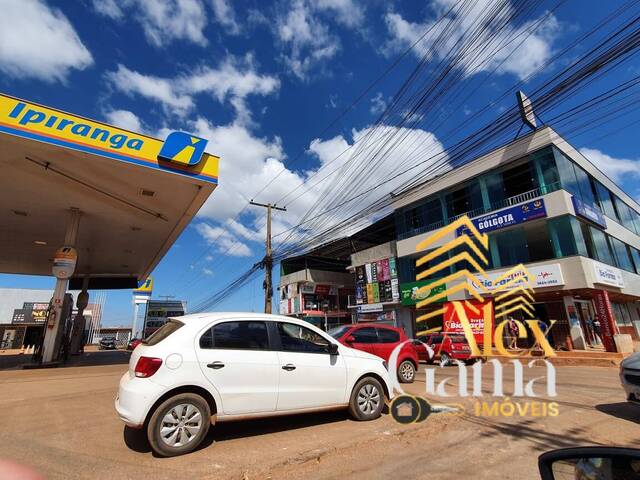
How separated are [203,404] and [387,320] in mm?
23680

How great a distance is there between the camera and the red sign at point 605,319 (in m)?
16.0

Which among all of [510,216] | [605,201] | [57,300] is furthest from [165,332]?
[605,201]

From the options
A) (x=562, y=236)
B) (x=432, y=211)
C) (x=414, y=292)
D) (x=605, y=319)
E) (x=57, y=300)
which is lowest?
(x=605, y=319)

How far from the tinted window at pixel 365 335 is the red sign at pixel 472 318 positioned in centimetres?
1235

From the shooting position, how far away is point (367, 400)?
5445 mm

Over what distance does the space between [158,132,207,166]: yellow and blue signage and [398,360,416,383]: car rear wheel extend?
343 inches

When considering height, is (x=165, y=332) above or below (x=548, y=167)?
below

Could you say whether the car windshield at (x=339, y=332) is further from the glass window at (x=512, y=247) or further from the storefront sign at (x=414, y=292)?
the storefront sign at (x=414, y=292)

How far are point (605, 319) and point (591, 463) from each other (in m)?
19.9

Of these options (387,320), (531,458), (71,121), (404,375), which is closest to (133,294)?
(387,320)

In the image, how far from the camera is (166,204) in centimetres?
1337

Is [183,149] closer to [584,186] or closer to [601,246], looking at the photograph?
[584,186]

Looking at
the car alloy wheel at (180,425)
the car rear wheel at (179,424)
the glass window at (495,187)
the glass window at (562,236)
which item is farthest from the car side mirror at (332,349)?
the glass window at (495,187)

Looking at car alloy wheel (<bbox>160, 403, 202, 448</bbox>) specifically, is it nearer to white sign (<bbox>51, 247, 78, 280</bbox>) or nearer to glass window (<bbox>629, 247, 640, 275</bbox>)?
white sign (<bbox>51, 247, 78, 280</bbox>)
